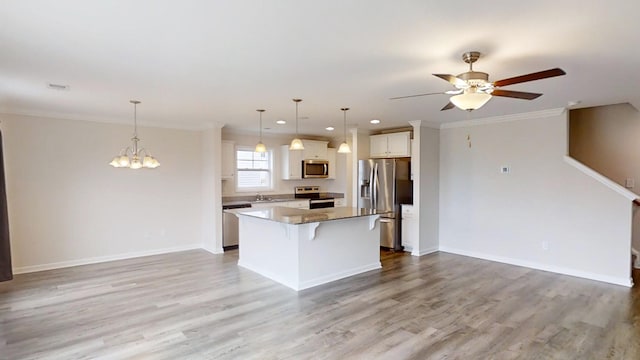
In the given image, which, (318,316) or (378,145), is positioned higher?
(378,145)

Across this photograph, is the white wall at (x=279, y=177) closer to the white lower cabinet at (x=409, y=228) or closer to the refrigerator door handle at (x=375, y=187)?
the refrigerator door handle at (x=375, y=187)

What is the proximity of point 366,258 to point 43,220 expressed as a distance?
4.69 meters

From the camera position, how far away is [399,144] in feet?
22.1

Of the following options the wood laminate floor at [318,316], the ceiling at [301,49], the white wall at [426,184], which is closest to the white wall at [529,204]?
the white wall at [426,184]

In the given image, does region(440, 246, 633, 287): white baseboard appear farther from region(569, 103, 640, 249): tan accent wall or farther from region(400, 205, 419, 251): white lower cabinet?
region(569, 103, 640, 249): tan accent wall

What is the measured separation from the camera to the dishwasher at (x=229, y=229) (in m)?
6.61

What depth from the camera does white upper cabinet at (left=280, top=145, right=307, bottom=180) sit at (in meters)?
7.81

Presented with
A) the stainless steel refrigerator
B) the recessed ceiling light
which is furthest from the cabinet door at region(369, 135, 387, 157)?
the recessed ceiling light

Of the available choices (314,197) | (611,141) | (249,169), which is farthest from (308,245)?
(611,141)

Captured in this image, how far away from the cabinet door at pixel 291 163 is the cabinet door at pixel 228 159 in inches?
47.2

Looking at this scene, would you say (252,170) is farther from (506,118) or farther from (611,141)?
(611,141)

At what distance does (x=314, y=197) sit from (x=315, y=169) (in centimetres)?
64

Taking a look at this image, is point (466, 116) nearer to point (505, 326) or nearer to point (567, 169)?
point (567, 169)

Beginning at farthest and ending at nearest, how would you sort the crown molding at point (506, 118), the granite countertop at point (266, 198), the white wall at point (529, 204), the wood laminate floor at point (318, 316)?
the granite countertop at point (266, 198) < the crown molding at point (506, 118) < the white wall at point (529, 204) < the wood laminate floor at point (318, 316)
